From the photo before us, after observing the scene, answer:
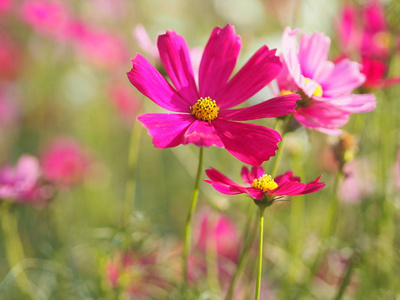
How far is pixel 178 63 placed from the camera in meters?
0.46

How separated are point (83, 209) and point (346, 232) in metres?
0.70

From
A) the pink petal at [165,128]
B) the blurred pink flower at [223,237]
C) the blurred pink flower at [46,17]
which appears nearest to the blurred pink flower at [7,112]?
the blurred pink flower at [46,17]

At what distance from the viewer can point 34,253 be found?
1051 millimetres

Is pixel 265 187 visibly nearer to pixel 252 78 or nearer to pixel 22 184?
pixel 252 78

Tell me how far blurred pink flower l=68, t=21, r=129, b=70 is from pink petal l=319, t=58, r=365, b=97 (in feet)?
3.40

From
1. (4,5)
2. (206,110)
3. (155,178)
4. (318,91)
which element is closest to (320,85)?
(318,91)

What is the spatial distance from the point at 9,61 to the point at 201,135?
1.34 meters

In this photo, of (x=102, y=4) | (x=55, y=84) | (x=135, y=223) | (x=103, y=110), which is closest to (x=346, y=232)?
(x=135, y=223)

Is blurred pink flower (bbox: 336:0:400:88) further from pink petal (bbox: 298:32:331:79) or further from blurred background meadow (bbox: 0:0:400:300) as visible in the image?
pink petal (bbox: 298:32:331:79)

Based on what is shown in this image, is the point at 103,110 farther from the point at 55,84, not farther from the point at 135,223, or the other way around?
the point at 135,223

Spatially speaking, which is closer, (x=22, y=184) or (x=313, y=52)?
(x=313, y=52)

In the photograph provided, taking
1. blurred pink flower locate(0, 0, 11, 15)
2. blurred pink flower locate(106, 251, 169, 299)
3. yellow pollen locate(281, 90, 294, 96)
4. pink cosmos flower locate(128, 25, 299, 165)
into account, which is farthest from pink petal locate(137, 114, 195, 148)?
blurred pink flower locate(0, 0, 11, 15)

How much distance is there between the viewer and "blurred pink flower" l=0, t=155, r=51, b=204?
60 centimetres

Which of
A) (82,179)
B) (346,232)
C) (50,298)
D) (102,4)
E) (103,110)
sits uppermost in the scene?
(102,4)
